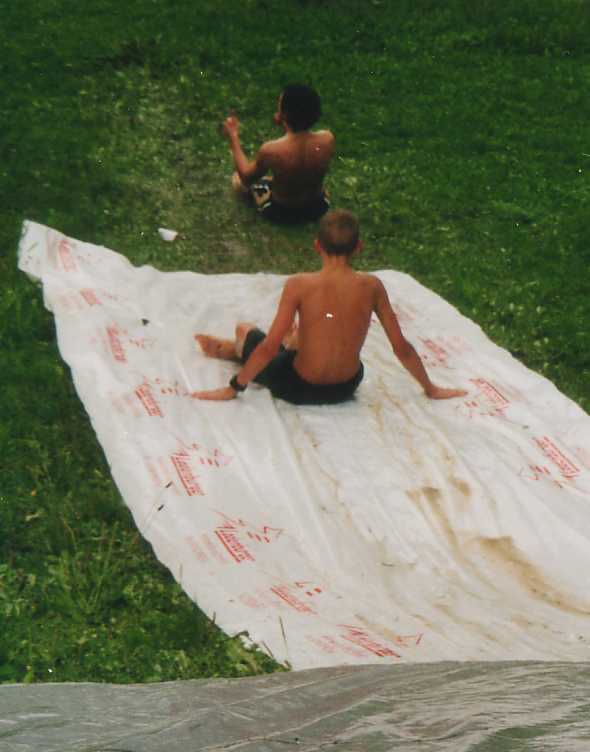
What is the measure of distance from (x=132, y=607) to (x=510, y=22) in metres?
10.1

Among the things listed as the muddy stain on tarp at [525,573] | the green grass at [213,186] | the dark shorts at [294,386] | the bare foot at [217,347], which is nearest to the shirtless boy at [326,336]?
the dark shorts at [294,386]

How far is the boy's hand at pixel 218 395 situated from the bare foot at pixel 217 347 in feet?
1.54

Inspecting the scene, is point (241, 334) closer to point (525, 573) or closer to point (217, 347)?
point (217, 347)

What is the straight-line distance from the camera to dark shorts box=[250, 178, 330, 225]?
28.1 feet

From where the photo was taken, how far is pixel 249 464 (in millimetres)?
5199

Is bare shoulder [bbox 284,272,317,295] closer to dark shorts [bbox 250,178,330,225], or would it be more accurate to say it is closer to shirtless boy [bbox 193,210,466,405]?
shirtless boy [bbox 193,210,466,405]

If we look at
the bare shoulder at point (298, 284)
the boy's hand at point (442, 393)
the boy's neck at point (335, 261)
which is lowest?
the boy's hand at point (442, 393)

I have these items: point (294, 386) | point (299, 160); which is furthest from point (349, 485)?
point (299, 160)

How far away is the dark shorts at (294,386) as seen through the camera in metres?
5.80

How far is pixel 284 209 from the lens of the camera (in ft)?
28.1

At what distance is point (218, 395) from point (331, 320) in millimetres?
676

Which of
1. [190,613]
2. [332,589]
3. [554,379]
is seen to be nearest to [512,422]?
[554,379]

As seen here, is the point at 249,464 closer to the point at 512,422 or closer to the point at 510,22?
the point at 512,422

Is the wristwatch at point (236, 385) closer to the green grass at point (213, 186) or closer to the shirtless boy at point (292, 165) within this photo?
the green grass at point (213, 186)
